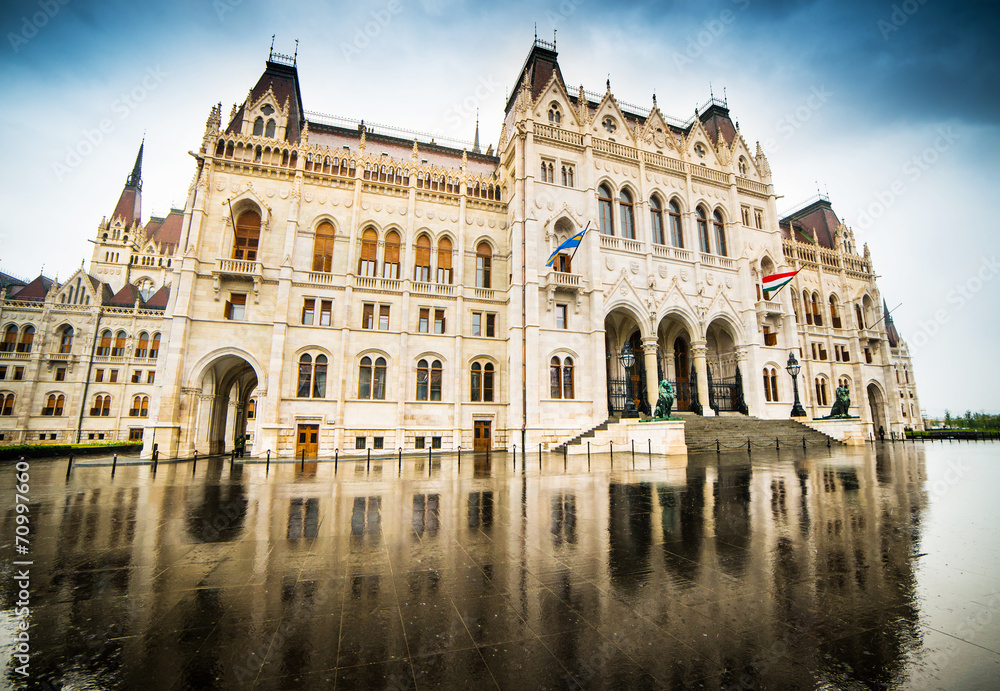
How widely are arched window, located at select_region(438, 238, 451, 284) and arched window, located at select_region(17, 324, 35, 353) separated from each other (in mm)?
45562

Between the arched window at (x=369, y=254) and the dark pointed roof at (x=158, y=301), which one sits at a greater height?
the dark pointed roof at (x=158, y=301)

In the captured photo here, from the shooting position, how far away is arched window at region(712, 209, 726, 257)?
106 ft

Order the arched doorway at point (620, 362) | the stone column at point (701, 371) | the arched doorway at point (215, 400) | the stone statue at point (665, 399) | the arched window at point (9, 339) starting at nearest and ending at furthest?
the stone statue at point (665, 399) < the arched doorway at point (215, 400) < the stone column at point (701, 371) < the arched doorway at point (620, 362) < the arched window at point (9, 339)

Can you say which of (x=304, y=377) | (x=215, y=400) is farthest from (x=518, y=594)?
(x=215, y=400)

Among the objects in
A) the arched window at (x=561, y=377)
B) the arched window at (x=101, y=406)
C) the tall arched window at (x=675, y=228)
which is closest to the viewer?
the arched window at (x=561, y=377)

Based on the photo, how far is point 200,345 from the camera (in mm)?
22828

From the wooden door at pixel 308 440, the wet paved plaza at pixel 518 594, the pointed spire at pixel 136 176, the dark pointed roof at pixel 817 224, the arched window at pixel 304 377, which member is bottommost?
the wet paved plaza at pixel 518 594

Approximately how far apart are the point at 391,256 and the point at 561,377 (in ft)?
44.4

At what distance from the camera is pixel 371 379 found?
2495 cm

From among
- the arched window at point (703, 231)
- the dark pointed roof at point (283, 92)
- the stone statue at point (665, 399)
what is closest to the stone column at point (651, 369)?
the stone statue at point (665, 399)

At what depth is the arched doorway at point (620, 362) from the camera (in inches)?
1136

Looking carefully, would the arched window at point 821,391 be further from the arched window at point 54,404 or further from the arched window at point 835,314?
the arched window at point 54,404

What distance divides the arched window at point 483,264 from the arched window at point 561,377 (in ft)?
23.5

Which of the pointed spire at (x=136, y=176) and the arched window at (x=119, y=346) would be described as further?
the pointed spire at (x=136, y=176)
